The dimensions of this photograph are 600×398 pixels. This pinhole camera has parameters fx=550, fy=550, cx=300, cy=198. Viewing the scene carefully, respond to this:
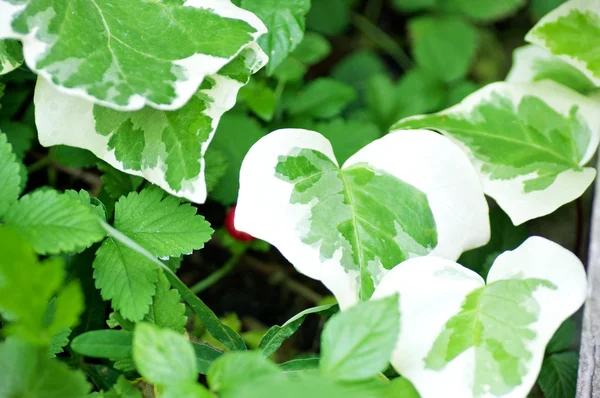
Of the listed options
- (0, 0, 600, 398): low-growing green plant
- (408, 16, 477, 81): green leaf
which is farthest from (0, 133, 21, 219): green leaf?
(408, 16, 477, 81): green leaf

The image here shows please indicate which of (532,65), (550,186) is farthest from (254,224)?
(532,65)

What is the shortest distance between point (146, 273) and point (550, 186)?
28.1 inches

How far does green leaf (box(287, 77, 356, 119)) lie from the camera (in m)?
1.30

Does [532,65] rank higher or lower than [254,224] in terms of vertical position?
higher

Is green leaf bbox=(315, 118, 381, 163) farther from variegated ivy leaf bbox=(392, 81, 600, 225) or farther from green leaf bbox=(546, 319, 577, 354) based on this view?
green leaf bbox=(546, 319, 577, 354)

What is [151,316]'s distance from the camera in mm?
851

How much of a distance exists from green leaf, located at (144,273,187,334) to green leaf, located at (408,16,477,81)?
1.04 metres

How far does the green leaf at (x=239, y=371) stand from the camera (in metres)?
0.61

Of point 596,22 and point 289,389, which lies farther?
point 596,22

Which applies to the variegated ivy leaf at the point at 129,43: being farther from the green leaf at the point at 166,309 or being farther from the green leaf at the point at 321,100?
the green leaf at the point at 321,100

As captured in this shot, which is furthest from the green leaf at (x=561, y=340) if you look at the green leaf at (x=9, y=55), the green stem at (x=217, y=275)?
the green leaf at (x=9, y=55)

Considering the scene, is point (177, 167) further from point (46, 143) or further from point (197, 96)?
point (46, 143)

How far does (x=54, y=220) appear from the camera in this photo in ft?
2.49

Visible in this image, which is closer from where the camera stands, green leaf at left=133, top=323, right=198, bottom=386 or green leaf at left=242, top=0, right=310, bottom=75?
green leaf at left=133, top=323, right=198, bottom=386
